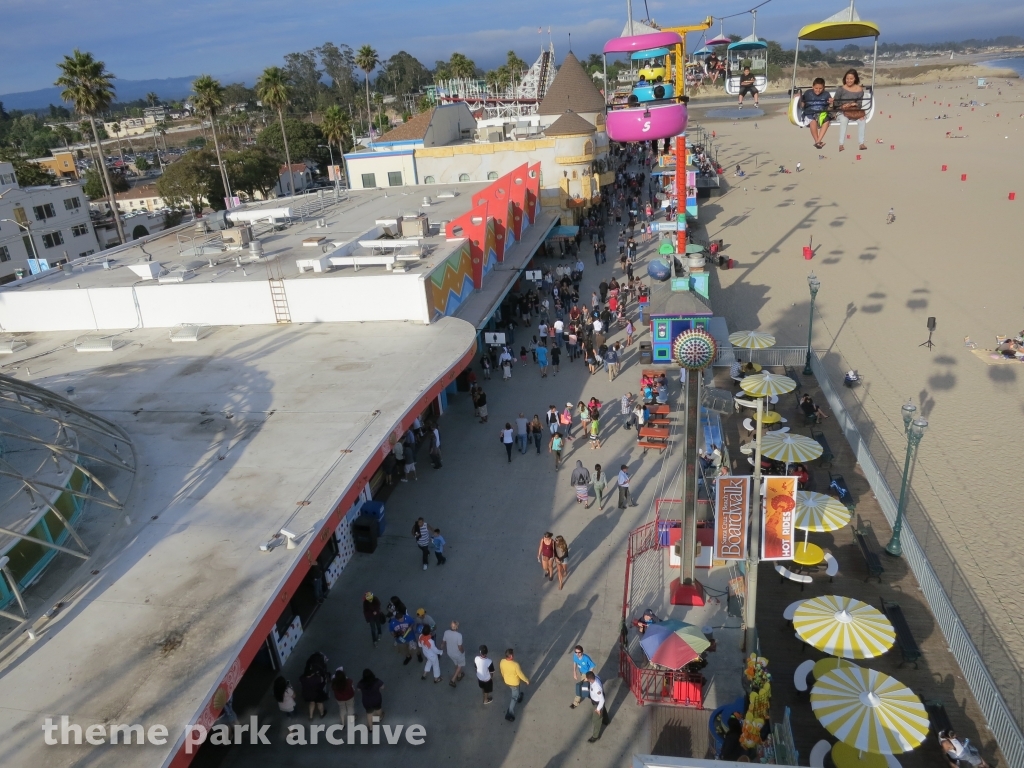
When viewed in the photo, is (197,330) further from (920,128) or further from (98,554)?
(920,128)

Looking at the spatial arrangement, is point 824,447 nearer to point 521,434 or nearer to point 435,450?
point 521,434

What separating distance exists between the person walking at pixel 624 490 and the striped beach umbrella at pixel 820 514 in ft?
11.7

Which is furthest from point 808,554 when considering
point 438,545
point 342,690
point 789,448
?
point 342,690

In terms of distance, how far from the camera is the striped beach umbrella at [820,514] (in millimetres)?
12782

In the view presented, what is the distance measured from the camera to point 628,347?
24297mm

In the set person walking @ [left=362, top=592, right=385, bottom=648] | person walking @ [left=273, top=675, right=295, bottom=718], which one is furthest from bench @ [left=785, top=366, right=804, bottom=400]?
person walking @ [left=273, top=675, right=295, bottom=718]

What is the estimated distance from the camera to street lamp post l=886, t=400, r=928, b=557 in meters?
12.3

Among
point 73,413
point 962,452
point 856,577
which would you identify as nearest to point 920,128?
point 962,452

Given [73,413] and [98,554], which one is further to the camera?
[73,413]

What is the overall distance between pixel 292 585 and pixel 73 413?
6.71m

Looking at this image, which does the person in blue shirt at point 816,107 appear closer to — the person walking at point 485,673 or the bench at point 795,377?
the bench at point 795,377

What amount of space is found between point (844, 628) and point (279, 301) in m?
16.2

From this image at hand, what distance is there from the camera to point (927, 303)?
27.1m

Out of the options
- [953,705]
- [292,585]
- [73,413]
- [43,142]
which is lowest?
[953,705]
